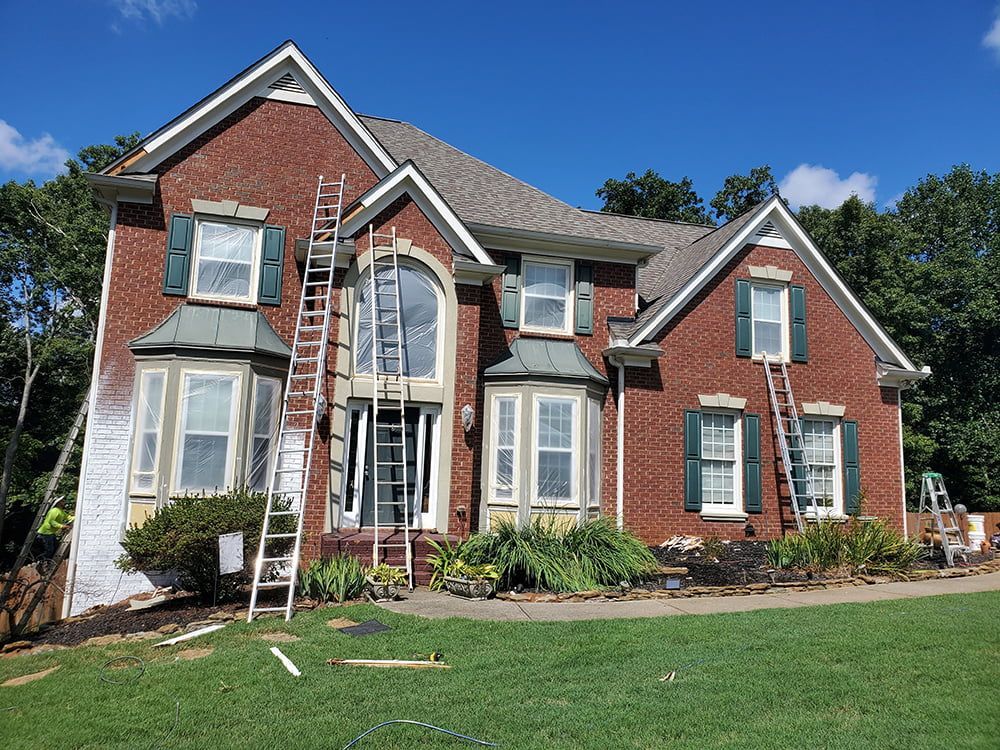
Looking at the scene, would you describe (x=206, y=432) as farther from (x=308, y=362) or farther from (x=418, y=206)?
(x=418, y=206)

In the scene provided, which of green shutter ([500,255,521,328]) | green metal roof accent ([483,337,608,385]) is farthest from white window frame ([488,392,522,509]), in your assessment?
green shutter ([500,255,521,328])

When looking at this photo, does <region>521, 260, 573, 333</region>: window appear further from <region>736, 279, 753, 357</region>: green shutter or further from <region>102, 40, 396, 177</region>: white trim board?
<region>736, 279, 753, 357</region>: green shutter

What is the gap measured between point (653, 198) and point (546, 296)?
25329 mm

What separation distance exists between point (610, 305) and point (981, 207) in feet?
88.1

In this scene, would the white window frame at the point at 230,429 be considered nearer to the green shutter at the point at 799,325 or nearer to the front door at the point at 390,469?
the front door at the point at 390,469

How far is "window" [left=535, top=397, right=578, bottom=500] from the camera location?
13641mm

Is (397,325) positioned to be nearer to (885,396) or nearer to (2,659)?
(2,659)

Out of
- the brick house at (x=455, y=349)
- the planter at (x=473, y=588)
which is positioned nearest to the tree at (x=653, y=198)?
the brick house at (x=455, y=349)

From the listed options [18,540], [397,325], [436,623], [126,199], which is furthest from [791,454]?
[18,540]

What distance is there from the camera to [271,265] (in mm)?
13352

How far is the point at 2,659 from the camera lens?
8195mm

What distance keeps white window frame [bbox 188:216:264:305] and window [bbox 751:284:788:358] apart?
33.5 ft

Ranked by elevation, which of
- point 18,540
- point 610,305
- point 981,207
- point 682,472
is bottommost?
point 18,540

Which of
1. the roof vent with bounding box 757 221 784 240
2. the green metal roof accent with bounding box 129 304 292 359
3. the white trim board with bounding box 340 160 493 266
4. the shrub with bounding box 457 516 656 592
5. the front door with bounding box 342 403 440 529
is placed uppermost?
the roof vent with bounding box 757 221 784 240
